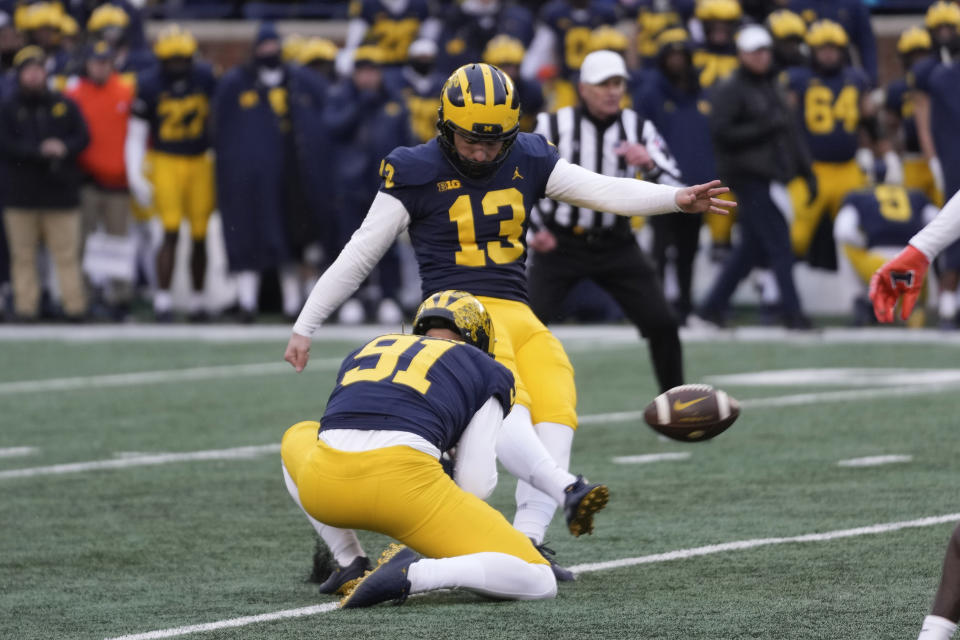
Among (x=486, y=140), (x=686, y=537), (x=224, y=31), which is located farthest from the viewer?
(x=224, y=31)

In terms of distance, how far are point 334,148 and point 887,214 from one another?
4344mm

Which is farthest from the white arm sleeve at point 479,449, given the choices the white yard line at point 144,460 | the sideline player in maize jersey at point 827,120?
the sideline player in maize jersey at point 827,120

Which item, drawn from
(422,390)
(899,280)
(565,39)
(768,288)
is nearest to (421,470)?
(422,390)

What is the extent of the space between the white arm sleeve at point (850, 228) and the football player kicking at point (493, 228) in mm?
7471

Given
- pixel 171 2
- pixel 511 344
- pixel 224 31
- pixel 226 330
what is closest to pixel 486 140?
pixel 511 344

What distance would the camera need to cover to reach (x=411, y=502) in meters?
5.27

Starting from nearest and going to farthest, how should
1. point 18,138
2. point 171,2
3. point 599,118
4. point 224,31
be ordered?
point 599,118, point 18,138, point 224,31, point 171,2

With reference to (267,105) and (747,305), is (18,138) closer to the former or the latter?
(267,105)

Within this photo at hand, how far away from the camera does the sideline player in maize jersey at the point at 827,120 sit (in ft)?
45.3

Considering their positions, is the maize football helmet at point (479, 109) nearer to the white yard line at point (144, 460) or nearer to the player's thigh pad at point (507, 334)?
the player's thigh pad at point (507, 334)

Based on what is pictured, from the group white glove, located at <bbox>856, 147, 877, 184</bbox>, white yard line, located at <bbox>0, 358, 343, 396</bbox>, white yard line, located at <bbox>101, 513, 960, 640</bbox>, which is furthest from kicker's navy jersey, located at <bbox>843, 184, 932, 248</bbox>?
white yard line, located at <bbox>101, 513, 960, 640</bbox>

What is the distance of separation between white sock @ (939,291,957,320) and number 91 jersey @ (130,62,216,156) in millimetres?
5654

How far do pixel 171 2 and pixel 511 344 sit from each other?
17.7 metres

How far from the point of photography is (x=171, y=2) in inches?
902
